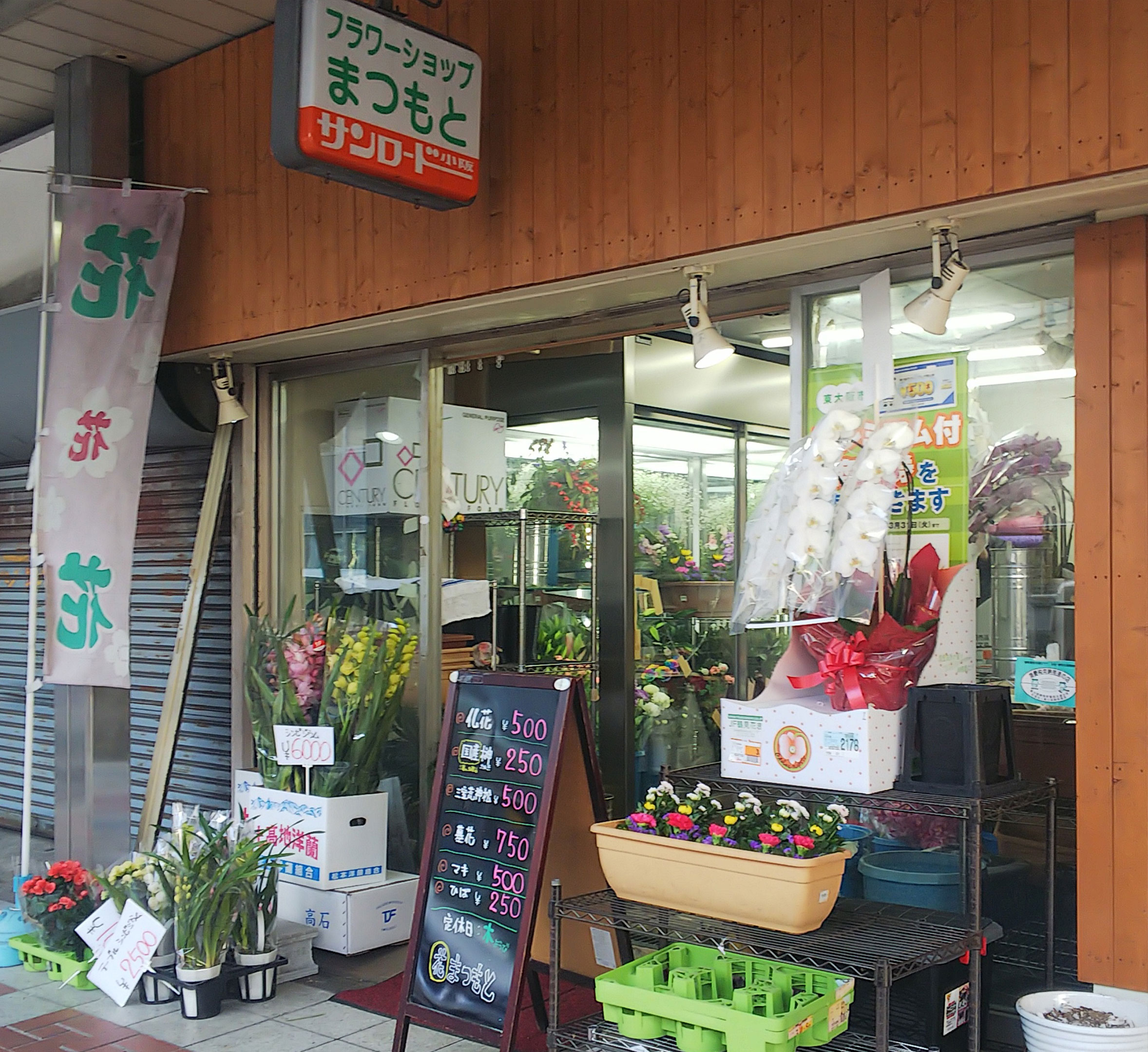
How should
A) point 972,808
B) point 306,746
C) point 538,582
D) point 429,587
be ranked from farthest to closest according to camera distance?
point 538,582 → point 429,587 → point 306,746 → point 972,808

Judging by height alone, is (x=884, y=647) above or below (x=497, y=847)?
above

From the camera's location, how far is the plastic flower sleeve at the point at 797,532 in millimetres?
3346

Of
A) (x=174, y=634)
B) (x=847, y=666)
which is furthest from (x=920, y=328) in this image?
(x=174, y=634)

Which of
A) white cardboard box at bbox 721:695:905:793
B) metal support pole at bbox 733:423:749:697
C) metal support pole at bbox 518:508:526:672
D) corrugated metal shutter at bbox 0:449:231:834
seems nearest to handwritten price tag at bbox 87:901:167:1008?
corrugated metal shutter at bbox 0:449:231:834

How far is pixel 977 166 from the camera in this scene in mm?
3215

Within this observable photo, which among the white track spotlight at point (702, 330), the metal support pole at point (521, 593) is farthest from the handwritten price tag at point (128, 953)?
the white track spotlight at point (702, 330)

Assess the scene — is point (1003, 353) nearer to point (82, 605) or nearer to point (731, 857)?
point (731, 857)

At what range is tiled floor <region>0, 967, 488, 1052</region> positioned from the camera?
3.93 m

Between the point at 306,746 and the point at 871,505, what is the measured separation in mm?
2673

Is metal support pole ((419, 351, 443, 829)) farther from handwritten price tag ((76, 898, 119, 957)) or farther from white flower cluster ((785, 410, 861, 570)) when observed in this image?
white flower cluster ((785, 410, 861, 570))

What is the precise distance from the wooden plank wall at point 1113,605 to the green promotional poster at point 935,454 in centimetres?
38

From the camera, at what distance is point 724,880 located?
10.3 feet

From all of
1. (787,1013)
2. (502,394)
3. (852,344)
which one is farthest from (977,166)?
(502,394)

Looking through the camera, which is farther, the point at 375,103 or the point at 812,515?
the point at 375,103
